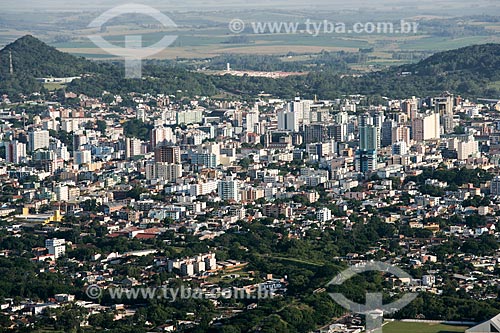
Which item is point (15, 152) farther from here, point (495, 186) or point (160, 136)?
point (495, 186)

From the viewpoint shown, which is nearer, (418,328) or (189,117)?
(418,328)

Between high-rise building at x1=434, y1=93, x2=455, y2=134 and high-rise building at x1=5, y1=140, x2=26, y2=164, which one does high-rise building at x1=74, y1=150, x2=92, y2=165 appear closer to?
high-rise building at x1=5, y1=140, x2=26, y2=164

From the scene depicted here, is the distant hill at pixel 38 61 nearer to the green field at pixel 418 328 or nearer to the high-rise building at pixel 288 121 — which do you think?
the high-rise building at pixel 288 121

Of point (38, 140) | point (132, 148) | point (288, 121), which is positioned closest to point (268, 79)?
point (288, 121)

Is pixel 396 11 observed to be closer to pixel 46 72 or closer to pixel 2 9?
pixel 2 9

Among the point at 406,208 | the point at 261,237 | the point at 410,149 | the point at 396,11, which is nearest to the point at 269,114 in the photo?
the point at 410,149

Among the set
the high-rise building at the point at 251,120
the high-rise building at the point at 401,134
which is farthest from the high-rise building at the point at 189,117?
the high-rise building at the point at 401,134
